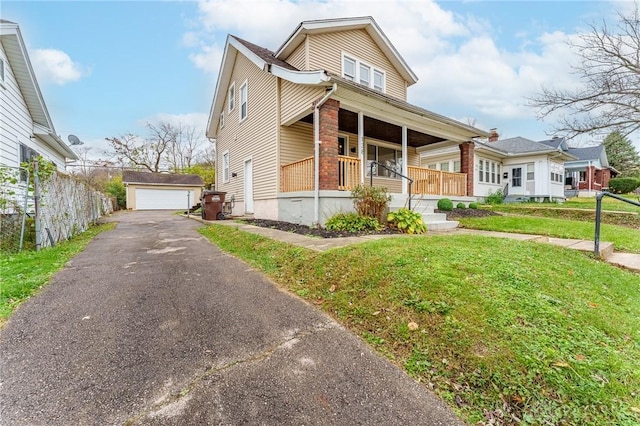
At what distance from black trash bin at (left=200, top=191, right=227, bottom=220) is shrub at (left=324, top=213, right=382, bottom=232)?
6.58m

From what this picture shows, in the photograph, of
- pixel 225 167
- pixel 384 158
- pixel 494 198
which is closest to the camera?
pixel 384 158

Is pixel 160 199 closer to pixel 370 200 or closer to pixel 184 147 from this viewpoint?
pixel 184 147

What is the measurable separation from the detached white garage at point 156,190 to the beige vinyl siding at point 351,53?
846 inches

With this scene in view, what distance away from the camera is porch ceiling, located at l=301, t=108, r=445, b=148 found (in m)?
9.63

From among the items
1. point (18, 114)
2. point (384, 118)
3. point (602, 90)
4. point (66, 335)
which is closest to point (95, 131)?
point (18, 114)

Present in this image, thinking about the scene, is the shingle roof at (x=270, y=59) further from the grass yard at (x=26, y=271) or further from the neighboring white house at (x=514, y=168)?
the neighboring white house at (x=514, y=168)

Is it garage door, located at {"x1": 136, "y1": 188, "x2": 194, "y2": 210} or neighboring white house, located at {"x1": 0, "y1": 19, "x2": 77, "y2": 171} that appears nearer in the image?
neighboring white house, located at {"x1": 0, "y1": 19, "x2": 77, "y2": 171}

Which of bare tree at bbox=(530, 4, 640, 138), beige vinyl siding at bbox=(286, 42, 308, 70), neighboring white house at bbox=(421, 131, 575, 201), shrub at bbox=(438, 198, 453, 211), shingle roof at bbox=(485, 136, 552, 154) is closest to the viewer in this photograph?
beige vinyl siding at bbox=(286, 42, 308, 70)

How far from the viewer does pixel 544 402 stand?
1757mm

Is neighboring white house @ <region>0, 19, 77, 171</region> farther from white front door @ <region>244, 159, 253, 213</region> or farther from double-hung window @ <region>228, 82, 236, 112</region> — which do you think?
double-hung window @ <region>228, 82, 236, 112</region>

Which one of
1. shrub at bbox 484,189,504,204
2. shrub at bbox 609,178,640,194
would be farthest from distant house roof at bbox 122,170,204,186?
shrub at bbox 609,178,640,194

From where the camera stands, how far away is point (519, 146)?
72.4 ft

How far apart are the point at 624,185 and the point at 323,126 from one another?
36.4 meters

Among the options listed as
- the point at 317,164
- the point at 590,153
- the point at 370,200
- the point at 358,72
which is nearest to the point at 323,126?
the point at 317,164
